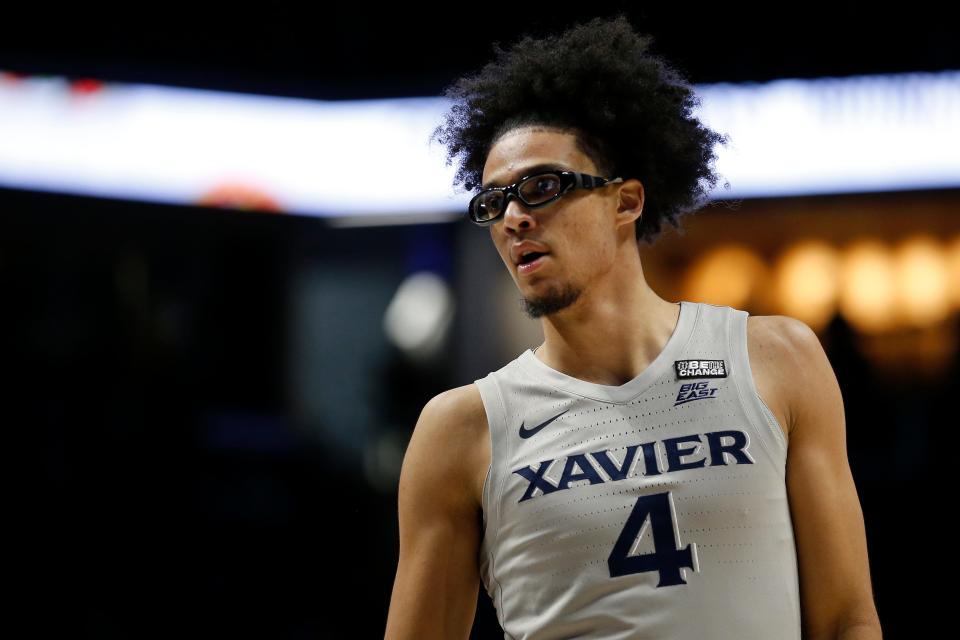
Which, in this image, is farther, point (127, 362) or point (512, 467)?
point (127, 362)

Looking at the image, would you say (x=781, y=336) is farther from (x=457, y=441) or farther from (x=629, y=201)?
(x=457, y=441)

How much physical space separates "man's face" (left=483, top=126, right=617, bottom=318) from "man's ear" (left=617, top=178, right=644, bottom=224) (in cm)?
3

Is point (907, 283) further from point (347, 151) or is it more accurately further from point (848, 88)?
point (347, 151)

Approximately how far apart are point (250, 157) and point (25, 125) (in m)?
1.50

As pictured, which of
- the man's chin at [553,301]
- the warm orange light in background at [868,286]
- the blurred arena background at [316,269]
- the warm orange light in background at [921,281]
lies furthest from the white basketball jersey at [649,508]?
the warm orange light in background at [921,281]

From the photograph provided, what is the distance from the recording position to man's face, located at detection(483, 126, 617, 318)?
7.67ft

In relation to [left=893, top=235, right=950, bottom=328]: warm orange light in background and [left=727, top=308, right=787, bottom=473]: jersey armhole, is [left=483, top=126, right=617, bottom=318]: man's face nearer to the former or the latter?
[left=727, top=308, right=787, bottom=473]: jersey armhole

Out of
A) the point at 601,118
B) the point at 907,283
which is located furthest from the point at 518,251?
the point at 907,283

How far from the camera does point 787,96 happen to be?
6.89 metres

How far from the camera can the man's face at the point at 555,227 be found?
2.34 meters

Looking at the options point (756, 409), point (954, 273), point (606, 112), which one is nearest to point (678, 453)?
point (756, 409)

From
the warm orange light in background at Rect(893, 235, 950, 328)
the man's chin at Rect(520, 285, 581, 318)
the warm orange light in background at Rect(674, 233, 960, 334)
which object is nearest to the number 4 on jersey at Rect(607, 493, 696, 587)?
the man's chin at Rect(520, 285, 581, 318)

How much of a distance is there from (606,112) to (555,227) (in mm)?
357

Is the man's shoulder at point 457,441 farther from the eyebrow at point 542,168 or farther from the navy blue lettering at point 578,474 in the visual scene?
the eyebrow at point 542,168
